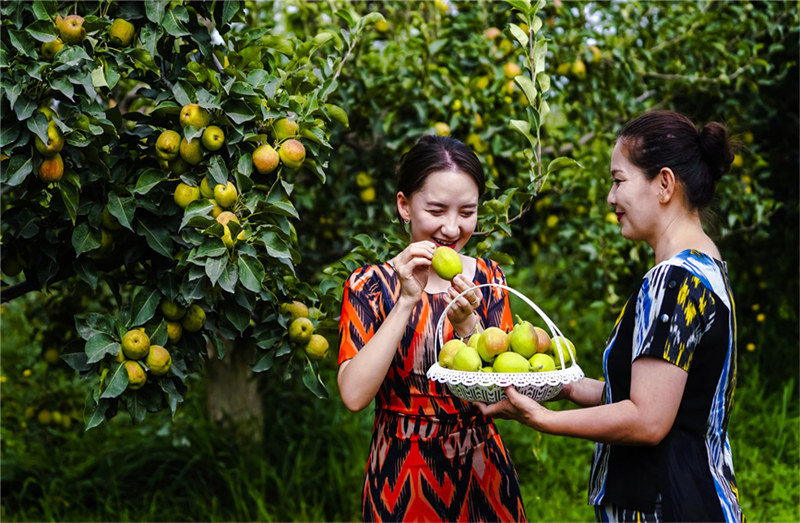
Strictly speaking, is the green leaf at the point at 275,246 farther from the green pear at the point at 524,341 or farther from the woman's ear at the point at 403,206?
the green pear at the point at 524,341

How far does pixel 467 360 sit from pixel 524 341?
0.47 ft

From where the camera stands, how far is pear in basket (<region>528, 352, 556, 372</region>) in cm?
164

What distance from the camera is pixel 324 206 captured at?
3689 mm

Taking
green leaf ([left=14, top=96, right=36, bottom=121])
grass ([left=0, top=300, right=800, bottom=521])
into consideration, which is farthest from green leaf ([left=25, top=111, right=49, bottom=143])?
grass ([left=0, top=300, right=800, bottom=521])

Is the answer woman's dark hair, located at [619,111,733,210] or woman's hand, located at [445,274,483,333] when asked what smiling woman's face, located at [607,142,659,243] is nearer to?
woman's dark hair, located at [619,111,733,210]

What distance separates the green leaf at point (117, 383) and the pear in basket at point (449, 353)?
2.61 ft

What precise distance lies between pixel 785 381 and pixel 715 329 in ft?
11.9

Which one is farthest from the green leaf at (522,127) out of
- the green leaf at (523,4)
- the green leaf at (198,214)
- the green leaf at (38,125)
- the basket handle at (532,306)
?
the green leaf at (38,125)

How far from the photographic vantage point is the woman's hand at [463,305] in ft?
5.82

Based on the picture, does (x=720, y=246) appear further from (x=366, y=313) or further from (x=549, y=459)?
(x=366, y=313)

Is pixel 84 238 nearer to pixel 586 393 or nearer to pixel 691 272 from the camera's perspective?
pixel 586 393

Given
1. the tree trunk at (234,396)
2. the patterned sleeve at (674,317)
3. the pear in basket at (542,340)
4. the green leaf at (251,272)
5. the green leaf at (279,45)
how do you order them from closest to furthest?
the patterned sleeve at (674,317), the pear in basket at (542,340), the green leaf at (251,272), the green leaf at (279,45), the tree trunk at (234,396)

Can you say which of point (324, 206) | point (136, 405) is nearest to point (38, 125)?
point (136, 405)

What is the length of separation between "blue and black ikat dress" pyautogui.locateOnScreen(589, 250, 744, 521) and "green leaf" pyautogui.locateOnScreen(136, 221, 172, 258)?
3.84ft
